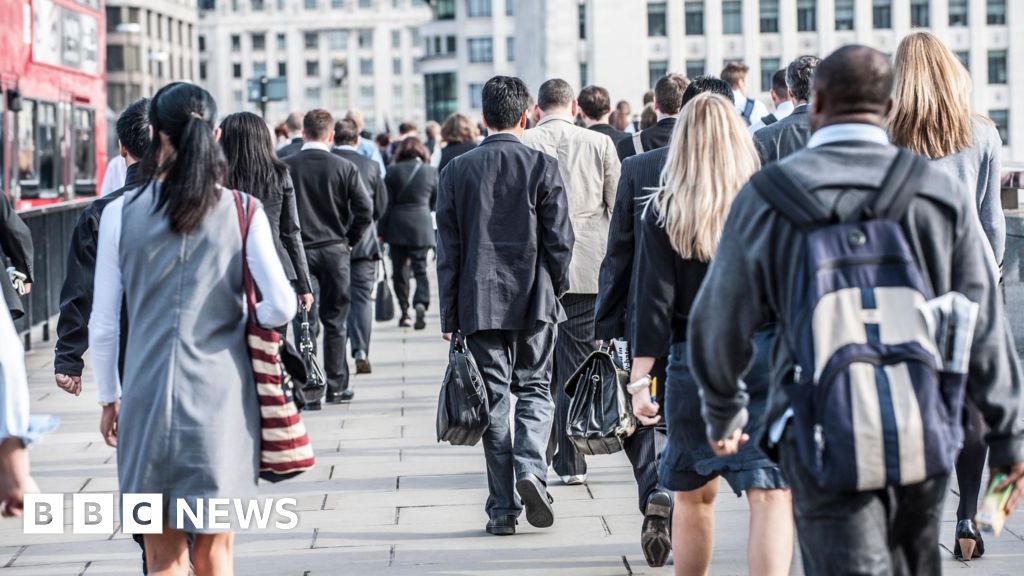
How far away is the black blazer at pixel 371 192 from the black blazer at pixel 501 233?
494 cm

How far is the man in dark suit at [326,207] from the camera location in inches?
421

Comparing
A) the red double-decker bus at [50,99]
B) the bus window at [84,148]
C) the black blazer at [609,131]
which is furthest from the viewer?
the bus window at [84,148]

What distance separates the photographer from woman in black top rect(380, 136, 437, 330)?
15664 millimetres

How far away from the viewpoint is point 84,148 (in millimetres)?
22422

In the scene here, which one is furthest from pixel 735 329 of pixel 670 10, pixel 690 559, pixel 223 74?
pixel 223 74

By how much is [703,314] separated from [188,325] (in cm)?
138

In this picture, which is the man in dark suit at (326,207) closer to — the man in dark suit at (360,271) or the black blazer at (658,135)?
the man in dark suit at (360,271)

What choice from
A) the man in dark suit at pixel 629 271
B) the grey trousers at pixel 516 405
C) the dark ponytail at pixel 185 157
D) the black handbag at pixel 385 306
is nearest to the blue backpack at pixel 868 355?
the dark ponytail at pixel 185 157

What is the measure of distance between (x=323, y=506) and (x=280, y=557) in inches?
41.4

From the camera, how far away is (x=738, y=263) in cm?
359

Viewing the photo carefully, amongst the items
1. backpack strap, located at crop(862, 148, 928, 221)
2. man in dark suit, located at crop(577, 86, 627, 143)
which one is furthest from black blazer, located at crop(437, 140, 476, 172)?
backpack strap, located at crop(862, 148, 928, 221)

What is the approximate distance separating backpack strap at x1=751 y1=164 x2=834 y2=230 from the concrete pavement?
9.75 feet

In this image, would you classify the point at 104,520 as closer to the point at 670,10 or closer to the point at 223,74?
the point at 670,10

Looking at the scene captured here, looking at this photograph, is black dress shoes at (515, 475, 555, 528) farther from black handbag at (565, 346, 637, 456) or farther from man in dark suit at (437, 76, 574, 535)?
black handbag at (565, 346, 637, 456)
